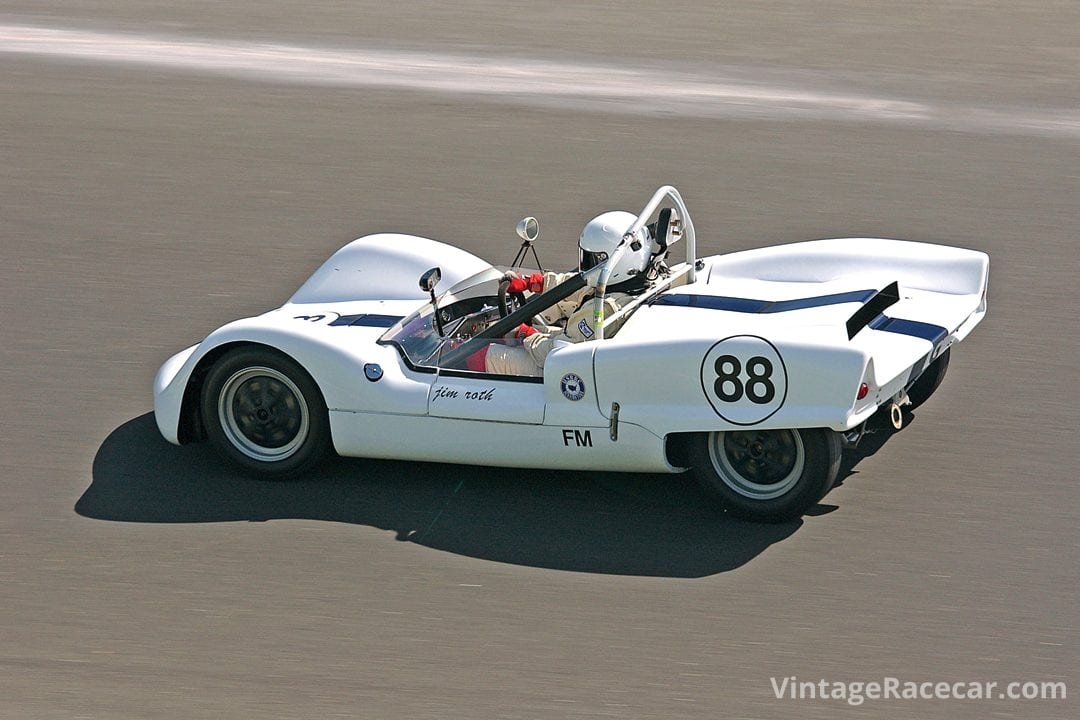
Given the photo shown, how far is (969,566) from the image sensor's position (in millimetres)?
6305

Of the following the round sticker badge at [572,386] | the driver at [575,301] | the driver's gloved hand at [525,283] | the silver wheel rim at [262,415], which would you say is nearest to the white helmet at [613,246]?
the driver at [575,301]

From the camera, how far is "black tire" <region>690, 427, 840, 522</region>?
6359 millimetres

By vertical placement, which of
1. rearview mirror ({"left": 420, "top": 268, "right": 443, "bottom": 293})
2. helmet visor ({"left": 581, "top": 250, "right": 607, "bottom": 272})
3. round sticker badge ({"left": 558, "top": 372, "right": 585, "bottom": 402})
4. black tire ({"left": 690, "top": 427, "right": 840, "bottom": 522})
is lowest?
black tire ({"left": 690, "top": 427, "right": 840, "bottom": 522})

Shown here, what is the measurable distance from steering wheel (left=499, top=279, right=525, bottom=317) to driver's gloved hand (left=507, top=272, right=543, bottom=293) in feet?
0.08

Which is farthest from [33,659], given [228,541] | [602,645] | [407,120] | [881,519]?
[407,120]

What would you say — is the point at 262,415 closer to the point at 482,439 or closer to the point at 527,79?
the point at 482,439

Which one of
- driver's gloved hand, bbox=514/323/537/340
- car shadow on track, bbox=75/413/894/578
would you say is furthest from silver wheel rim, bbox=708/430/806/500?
driver's gloved hand, bbox=514/323/537/340

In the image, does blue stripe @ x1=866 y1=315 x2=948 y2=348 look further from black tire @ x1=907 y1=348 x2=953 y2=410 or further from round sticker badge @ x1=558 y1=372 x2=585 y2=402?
round sticker badge @ x1=558 y1=372 x2=585 y2=402

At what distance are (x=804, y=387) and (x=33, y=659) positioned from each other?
337cm

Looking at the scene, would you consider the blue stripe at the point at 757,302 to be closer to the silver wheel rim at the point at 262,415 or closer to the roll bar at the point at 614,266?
the roll bar at the point at 614,266

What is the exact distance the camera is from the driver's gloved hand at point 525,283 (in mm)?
7367

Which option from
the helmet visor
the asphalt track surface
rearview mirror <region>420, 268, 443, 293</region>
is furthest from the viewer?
rearview mirror <region>420, 268, 443, 293</region>

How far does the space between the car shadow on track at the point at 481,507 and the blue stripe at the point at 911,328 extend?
42.8 inches

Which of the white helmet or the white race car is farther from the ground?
the white helmet
